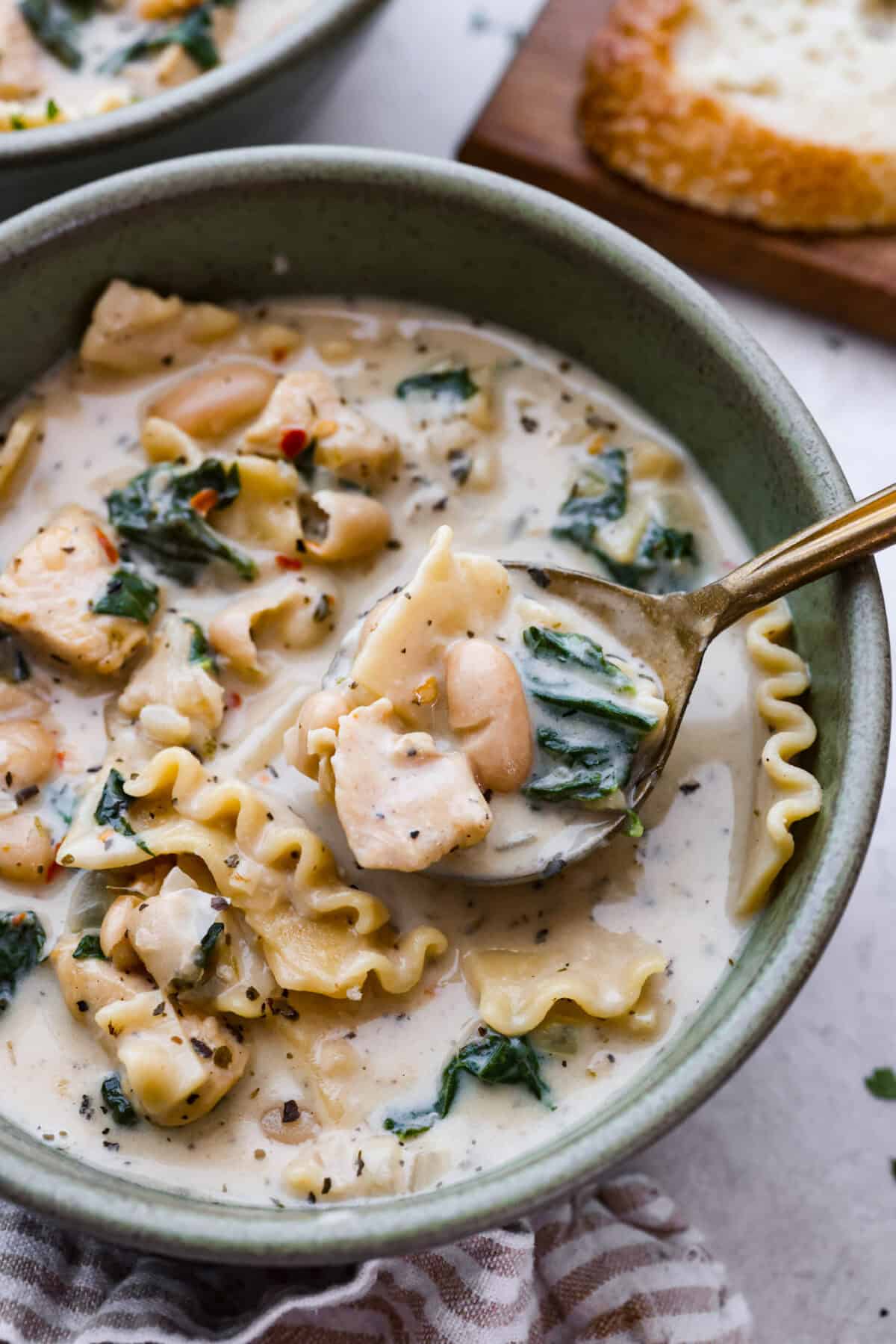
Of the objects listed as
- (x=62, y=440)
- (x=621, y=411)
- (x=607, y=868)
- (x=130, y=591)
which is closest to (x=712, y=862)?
(x=607, y=868)

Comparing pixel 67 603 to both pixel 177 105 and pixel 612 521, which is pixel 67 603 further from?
pixel 177 105

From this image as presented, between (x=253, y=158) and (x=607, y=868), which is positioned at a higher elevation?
(x=253, y=158)

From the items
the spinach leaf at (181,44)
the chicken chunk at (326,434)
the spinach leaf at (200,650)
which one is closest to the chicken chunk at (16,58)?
the spinach leaf at (181,44)

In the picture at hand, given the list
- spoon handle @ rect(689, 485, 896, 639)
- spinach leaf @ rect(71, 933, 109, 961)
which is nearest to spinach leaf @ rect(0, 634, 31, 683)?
spinach leaf @ rect(71, 933, 109, 961)

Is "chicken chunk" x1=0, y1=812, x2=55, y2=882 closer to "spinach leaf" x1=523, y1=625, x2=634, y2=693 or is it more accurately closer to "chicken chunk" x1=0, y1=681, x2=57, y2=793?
"chicken chunk" x1=0, y1=681, x2=57, y2=793

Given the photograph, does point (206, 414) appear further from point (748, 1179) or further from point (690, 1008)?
point (748, 1179)

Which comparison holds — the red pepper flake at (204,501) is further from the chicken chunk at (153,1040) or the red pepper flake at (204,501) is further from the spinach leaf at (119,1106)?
the spinach leaf at (119,1106)

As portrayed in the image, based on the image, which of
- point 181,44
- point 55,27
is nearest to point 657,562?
point 181,44
